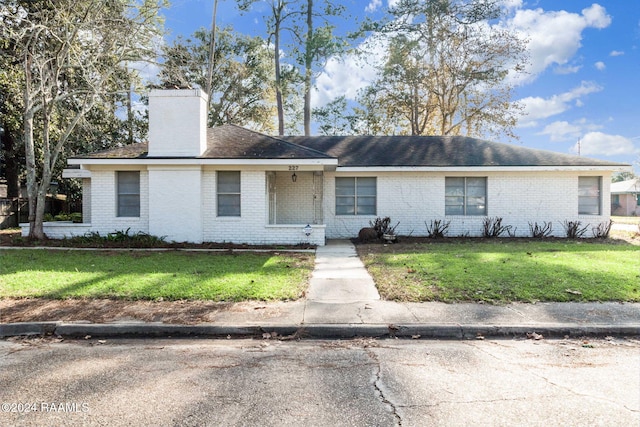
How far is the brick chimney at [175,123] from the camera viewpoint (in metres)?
11.8

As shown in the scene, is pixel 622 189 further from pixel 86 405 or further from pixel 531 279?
pixel 86 405

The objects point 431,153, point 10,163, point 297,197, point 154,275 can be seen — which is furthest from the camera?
point 10,163

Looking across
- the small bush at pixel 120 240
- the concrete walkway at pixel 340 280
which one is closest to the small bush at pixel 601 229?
the concrete walkway at pixel 340 280

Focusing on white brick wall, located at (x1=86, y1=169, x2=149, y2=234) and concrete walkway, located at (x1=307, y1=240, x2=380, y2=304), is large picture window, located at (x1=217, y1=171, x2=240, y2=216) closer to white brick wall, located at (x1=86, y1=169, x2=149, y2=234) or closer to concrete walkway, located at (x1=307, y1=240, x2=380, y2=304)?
white brick wall, located at (x1=86, y1=169, x2=149, y2=234)

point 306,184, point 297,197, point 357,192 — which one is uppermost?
point 306,184

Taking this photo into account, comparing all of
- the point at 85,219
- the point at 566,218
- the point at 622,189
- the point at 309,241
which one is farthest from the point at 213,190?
the point at 622,189

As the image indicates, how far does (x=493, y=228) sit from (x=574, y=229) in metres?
2.99

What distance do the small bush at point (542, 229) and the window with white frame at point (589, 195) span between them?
1.47 m

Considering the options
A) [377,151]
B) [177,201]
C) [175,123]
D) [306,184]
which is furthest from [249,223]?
[377,151]

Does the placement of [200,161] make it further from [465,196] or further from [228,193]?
[465,196]

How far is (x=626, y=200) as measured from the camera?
37719 mm

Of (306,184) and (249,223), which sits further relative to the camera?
(306,184)

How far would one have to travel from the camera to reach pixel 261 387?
10.6 ft

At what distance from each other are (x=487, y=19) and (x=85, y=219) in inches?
1054
